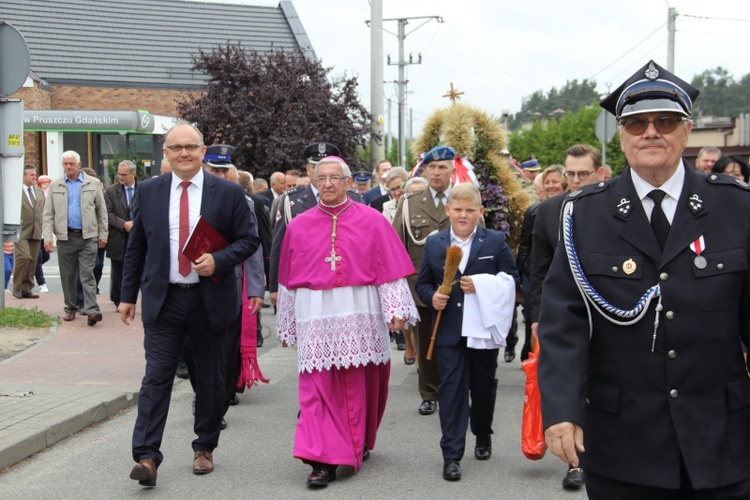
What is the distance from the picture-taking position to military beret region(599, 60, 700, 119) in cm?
312

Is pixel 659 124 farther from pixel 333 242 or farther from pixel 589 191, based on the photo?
pixel 333 242

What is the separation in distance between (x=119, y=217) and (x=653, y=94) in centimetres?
1072

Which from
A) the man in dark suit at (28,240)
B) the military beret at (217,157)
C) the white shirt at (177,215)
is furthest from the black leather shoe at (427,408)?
the man in dark suit at (28,240)

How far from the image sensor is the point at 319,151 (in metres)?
8.33

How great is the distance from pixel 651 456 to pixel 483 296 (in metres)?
3.57

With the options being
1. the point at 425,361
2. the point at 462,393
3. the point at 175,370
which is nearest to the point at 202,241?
the point at 175,370

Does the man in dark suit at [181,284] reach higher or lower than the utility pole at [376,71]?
lower

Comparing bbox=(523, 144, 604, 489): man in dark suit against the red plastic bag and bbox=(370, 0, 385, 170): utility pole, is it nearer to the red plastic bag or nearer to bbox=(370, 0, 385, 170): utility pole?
the red plastic bag

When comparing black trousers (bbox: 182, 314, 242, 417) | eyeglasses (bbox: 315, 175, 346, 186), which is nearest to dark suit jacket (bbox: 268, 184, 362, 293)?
black trousers (bbox: 182, 314, 242, 417)

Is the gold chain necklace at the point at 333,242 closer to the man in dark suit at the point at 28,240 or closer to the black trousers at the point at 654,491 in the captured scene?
the black trousers at the point at 654,491

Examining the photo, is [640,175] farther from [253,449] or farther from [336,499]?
[253,449]

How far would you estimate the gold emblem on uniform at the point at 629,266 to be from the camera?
3.08 meters

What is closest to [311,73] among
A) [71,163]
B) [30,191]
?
[30,191]

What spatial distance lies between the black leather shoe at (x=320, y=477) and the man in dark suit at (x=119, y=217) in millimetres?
7305
